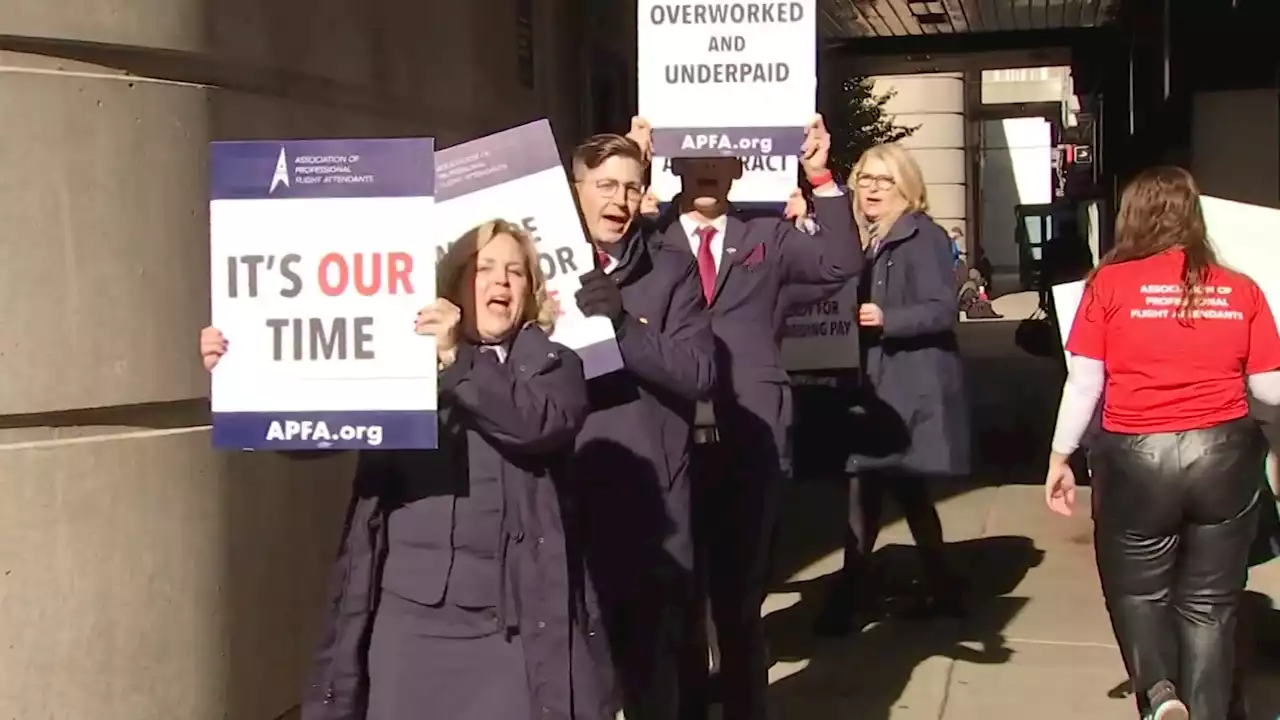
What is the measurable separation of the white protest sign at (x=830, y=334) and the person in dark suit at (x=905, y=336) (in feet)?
0.20

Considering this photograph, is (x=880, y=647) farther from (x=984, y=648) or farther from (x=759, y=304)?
(x=759, y=304)

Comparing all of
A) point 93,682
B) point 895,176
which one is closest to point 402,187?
point 93,682

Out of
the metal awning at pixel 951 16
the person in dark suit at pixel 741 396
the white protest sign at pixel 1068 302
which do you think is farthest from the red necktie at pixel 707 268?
the metal awning at pixel 951 16

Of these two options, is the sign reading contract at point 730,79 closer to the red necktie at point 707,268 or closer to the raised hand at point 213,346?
the red necktie at point 707,268

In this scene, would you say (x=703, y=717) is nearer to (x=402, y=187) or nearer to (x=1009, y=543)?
(x=402, y=187)

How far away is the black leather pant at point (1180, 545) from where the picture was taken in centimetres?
450

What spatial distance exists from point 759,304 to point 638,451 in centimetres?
78

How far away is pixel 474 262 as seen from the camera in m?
3.28

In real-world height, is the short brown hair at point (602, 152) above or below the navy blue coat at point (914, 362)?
above

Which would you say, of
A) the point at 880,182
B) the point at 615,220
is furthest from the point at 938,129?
the point at 615,220

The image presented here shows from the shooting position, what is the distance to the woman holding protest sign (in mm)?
3217

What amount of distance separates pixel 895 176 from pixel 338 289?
3.38 metres

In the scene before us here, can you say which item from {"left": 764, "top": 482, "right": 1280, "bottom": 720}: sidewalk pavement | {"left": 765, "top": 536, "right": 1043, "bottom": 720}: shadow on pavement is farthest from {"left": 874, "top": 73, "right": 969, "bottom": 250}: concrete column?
{"left": 765, "top": 536, "right": 1043, "bottom": 720}: shadow on pavement

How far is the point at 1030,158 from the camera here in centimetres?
5081
